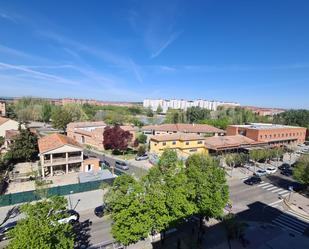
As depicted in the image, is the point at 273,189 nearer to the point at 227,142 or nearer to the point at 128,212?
the point at 227,142

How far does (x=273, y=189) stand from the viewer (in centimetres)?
3681

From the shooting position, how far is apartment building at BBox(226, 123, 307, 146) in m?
62.4

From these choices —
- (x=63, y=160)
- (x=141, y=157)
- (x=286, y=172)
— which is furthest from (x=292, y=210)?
(x=63, y=160)

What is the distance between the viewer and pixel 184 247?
21.4m

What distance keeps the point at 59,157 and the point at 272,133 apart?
56.0 metres

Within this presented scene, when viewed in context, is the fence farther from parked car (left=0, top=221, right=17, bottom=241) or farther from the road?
the road

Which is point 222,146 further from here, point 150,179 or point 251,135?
point 150,179

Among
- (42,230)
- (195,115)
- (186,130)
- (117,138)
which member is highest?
(195,115)

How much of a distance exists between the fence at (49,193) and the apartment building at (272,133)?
1745 inches

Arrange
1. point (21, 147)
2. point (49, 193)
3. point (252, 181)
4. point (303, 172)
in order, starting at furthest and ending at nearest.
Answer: point (21, 147), point (252, 181), point (303, 172), point (49, 193)

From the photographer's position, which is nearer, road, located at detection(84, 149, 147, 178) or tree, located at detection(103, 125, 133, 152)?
road, located at detection(84, 149, 147, 178)

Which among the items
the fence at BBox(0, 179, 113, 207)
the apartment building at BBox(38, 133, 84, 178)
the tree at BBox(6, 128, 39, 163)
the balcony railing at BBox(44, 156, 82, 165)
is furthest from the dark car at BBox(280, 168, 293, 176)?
the tree at BBox(6, 128, 39, 163)

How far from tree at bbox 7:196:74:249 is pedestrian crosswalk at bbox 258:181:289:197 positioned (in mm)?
31658

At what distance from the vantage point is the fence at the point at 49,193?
2862cm
